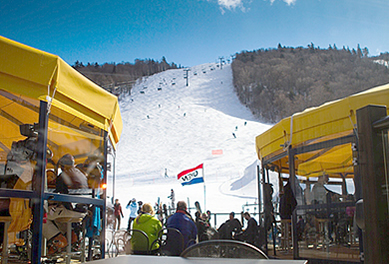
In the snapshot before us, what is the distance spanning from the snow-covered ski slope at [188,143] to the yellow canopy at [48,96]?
10.2 metres

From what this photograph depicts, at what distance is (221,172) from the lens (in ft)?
76.9

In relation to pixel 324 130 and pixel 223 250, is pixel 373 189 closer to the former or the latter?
pixel 223 250

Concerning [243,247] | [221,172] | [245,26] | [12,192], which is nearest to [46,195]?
[12,192]

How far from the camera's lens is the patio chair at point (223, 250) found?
55.2 inches

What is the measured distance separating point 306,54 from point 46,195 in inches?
2580

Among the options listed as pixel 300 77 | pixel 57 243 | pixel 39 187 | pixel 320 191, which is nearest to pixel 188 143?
pixel 320 191

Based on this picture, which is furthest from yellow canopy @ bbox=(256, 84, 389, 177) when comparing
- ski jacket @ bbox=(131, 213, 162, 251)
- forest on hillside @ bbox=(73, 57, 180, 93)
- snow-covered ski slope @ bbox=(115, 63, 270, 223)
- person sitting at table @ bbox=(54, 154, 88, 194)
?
forest on hillside @ bbox=(73, 57, 180, 93)

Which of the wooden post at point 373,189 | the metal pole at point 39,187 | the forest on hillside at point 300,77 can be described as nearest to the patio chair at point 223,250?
the wooden post at point 373,189

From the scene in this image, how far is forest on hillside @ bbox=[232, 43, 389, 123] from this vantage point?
152ft

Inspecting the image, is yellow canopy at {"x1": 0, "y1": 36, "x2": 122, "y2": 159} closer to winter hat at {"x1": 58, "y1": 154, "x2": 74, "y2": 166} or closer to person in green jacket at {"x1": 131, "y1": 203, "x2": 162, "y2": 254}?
winter hat at {"x1": 58, "y1": 154, "x2": 74, "y2": 166}

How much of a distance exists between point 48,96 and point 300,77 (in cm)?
5789

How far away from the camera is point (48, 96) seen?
86.4 inches

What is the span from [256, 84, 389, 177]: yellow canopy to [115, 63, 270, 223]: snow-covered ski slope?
30.7ft

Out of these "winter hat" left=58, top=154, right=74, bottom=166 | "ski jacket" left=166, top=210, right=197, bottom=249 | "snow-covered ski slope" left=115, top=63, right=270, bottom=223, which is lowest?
"ski jacket" left=166, top=210, right=197, bottom=249
